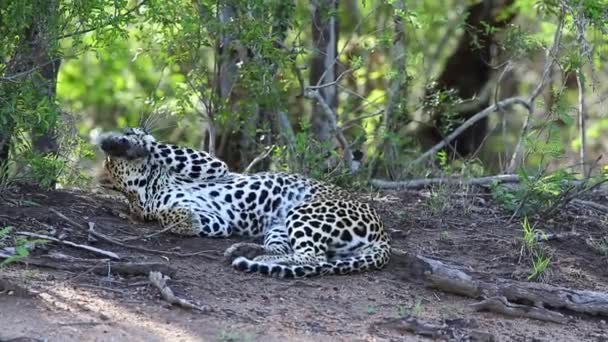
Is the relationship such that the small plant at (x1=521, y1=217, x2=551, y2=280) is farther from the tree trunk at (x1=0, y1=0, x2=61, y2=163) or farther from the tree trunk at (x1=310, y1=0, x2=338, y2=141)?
the tree trunk at (x1=0, y1=0, x2=61, y2=163)

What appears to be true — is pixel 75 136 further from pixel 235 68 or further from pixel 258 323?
pixel 258 323

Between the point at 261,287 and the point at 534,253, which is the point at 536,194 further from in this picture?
the point at 261,287

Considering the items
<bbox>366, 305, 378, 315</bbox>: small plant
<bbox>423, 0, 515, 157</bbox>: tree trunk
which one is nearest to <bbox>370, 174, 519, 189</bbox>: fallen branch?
<bbox>366, 305, 378, 315</bbox>: small plant

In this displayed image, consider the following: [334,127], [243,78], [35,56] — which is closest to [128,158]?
[35,56]

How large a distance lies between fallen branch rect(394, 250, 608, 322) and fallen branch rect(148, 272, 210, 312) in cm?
180

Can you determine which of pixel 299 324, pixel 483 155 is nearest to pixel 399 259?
pixel 299 324

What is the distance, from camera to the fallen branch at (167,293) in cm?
671

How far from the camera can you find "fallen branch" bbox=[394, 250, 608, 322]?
7387 millimetres

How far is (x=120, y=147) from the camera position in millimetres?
9086

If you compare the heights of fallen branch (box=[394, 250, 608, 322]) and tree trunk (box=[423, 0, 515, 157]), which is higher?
tree trunk (box=[423, 0, 515, 157])

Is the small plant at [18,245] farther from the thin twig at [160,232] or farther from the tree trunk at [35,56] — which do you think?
the tree trunk at [35,56]

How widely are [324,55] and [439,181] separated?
2.55m

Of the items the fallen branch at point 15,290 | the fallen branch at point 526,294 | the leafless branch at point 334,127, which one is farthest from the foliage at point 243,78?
the fallen branch at point 526,294

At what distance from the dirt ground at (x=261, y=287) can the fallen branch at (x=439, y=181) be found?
0.56m
